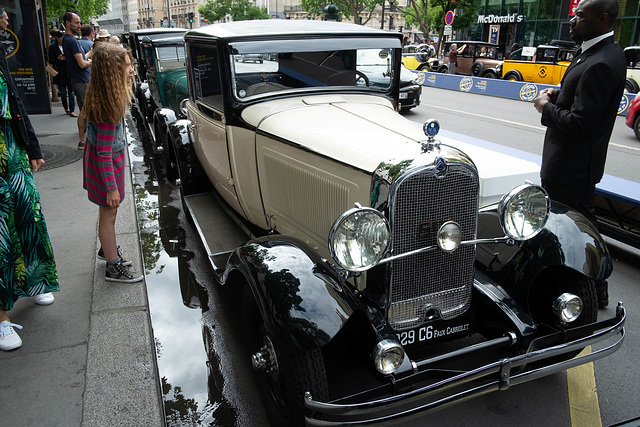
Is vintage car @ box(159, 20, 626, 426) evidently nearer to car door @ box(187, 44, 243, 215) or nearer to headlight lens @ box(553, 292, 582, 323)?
headlight lens @ box(553, 292, 582, 323)

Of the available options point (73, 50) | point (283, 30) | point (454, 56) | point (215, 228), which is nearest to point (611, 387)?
point (215, 228)

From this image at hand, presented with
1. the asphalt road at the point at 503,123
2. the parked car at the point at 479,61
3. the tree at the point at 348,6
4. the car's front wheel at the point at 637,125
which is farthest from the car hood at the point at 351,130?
the tree at the point at 348,6

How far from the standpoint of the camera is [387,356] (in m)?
2.08

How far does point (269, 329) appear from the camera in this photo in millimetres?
2188

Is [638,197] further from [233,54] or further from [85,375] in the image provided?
[85,375]

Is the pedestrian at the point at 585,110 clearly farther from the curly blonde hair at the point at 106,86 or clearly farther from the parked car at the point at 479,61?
the parked car at the point at 479,61

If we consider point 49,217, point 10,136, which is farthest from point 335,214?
point 49,217

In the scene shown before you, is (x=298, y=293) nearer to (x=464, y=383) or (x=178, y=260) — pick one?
(x=464, y=383)

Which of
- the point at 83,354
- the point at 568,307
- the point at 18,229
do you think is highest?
the point at 18,229

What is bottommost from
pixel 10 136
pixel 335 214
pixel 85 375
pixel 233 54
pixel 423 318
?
pixel 85 375

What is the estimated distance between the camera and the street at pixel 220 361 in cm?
263

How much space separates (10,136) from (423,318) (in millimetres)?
2672

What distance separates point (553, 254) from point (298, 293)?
1.41 metres

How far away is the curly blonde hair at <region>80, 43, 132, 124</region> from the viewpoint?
329 centimetres
